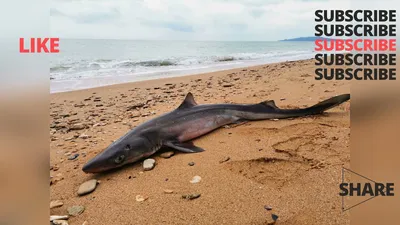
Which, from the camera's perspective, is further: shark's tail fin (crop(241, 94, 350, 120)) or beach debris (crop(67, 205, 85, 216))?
shark's tail fin (crop(241, 94, 350, 120))

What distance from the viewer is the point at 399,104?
6.75 feet

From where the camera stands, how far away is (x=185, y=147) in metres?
3.95

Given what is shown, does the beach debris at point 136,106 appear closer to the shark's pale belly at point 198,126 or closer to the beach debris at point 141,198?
the shark's pale belly at point 198,126

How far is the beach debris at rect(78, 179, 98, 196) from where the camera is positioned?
308 centimetres

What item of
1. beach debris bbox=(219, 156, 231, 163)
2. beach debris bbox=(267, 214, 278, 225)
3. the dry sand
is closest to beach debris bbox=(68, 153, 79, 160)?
the dry sand

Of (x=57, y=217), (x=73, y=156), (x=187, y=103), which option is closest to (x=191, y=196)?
(x=57, y=217)

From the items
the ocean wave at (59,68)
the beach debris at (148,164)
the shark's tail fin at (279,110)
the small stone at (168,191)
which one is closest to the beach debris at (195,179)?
the small stone at (168,191)

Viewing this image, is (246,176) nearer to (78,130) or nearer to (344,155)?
(344,155)

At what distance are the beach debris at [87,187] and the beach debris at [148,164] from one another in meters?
0.57

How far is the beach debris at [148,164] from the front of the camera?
347 centimetres

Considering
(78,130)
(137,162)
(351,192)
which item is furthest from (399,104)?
(78,130)

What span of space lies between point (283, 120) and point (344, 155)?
160cm

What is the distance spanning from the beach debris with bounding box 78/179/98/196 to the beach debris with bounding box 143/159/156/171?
57cm

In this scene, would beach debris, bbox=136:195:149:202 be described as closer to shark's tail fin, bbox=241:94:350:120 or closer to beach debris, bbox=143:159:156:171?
beach debris, bbox=143:159:156:171
